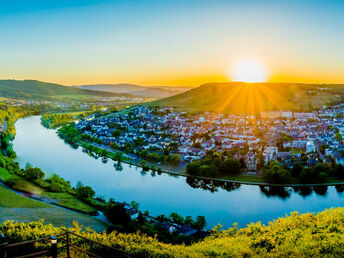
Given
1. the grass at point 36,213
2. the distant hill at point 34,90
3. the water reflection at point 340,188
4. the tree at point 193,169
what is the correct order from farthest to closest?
1. the distant hill at point 34,90
2. the tree at point 193,169
3. the water reflection at point 340,188
4. the grass at point 36,213

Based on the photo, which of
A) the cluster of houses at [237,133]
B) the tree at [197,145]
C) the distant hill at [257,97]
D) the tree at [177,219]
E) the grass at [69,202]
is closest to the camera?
the tree at [177,219]

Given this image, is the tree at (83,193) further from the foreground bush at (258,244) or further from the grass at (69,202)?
the foreground bush at (258,244)

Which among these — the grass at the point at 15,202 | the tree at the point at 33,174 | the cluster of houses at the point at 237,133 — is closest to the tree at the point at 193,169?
the cluster of houses at the point at 237,133

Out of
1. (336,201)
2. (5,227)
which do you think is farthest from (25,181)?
(336,201)

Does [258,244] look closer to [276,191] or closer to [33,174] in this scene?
[276,191]

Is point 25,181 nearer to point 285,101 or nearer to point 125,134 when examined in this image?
point 125,134

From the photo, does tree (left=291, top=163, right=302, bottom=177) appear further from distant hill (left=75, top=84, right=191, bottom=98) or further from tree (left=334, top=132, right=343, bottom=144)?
distant hill (left=75, top=84, right=191, bottom=98)
